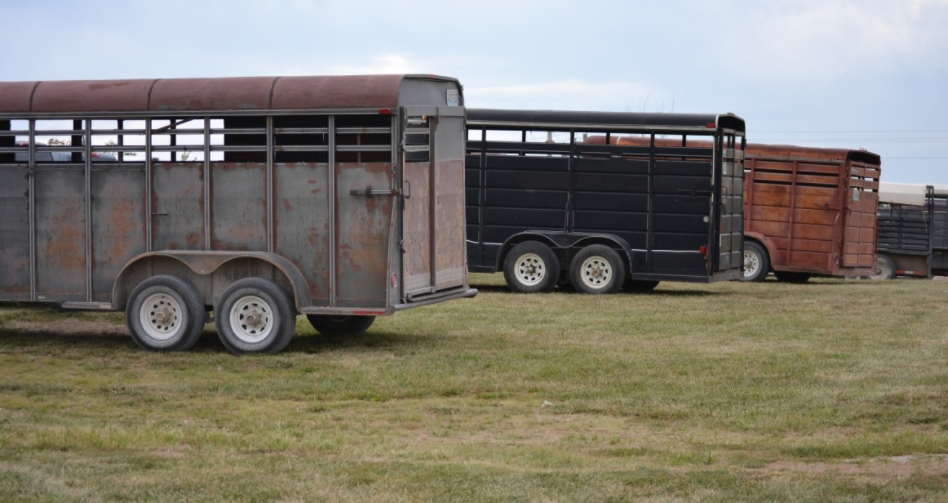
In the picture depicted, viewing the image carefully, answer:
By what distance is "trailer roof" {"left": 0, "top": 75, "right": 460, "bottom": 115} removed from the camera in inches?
493

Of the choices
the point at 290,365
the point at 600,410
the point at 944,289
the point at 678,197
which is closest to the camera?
the point at 600,410

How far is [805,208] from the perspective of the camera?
23031mm

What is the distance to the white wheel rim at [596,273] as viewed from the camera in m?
20.0

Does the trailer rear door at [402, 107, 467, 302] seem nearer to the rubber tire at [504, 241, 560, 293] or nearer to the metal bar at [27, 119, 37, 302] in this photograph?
the metal bar at [27, 119, 37, 302]

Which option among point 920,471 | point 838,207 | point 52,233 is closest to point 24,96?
point 52,233

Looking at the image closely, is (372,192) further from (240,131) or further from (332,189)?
(240,131)

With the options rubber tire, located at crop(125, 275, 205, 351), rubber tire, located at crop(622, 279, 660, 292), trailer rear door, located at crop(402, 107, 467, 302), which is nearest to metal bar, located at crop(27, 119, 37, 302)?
rubber tire, located at crop(125, 275, 205, 351)

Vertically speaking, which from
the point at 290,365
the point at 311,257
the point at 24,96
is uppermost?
the point at 24,96

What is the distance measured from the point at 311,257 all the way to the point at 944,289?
1369 centimetres

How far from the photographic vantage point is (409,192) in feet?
42.0

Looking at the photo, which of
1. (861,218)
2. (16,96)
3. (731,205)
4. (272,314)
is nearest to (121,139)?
(16,96)

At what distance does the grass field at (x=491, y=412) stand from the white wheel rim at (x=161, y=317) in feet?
1.49

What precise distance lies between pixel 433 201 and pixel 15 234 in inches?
180

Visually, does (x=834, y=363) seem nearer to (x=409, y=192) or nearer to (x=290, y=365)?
(x=409, y=192)
